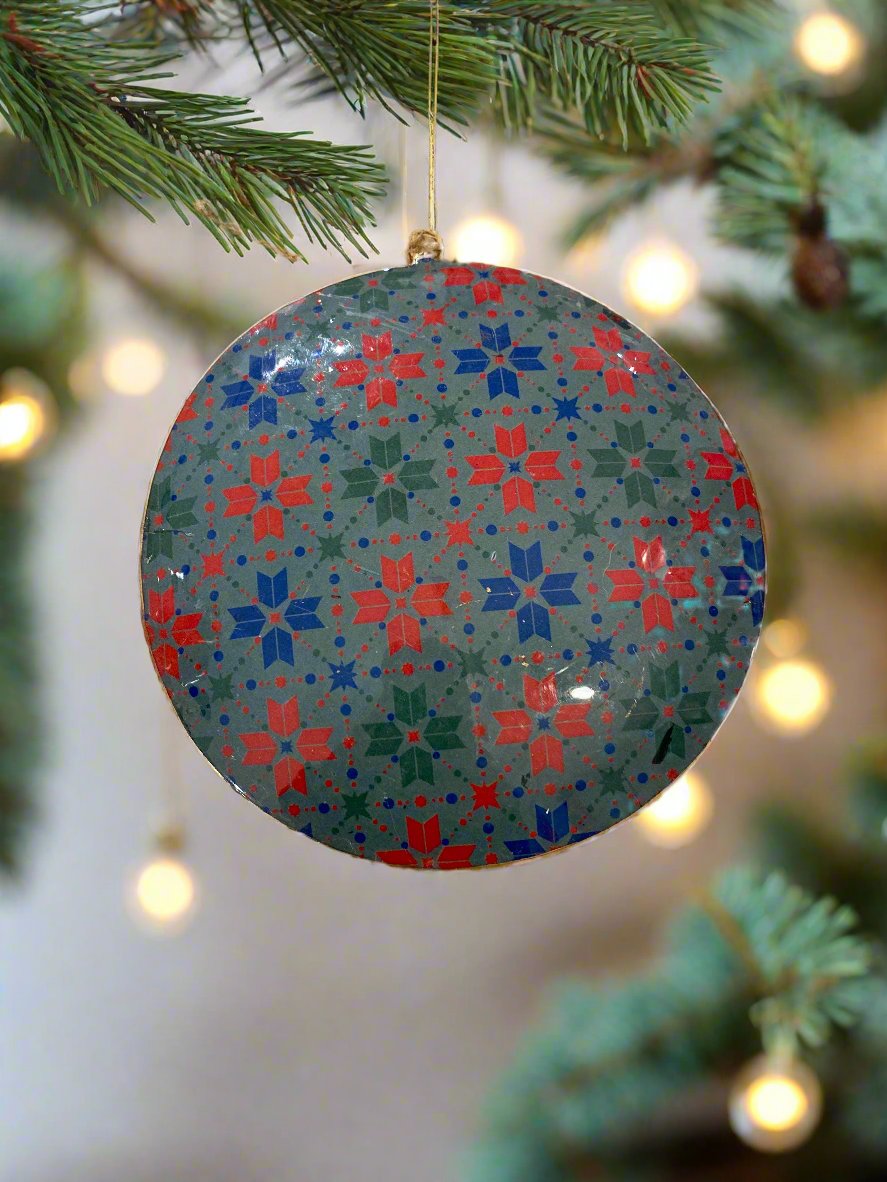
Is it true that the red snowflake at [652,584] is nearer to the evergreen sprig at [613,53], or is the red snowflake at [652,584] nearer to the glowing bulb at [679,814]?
the evergreen sprig at [613,53]

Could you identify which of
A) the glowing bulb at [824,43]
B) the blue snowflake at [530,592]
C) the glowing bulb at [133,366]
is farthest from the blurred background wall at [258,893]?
the blue snowflake at [530,592]

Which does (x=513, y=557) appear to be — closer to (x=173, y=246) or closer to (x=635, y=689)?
(x=635, y=689)

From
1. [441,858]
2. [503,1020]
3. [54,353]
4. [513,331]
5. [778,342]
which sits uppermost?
[54,353]

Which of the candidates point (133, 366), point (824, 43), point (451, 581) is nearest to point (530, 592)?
point (451, 581)

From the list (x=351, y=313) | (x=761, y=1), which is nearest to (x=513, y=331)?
(x=351, y=313)

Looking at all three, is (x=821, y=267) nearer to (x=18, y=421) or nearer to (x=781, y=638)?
(x=781, y=638)

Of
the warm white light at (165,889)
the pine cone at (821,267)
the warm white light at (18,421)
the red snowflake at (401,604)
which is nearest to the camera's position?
the red snowflake at (401,604)

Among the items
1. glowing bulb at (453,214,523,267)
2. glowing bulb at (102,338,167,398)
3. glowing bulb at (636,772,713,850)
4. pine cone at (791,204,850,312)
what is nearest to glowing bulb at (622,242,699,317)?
glowing bulb at (453,214,523,267)
